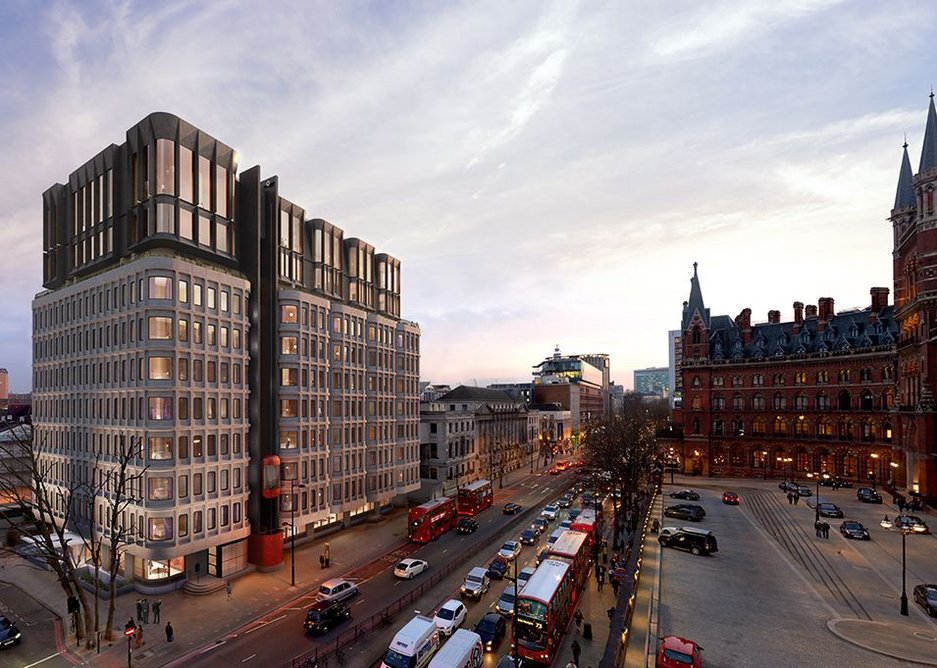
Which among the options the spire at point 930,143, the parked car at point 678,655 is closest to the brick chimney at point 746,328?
the spire at point 930,143

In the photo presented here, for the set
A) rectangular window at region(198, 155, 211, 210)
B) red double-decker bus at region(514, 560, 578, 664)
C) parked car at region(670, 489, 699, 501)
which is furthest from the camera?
parked car at region(670, 489, 699, 501)

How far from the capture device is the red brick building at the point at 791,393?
84562mm

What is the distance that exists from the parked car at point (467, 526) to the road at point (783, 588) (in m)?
20.6

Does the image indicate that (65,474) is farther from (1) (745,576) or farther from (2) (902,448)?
(2) (902,448)

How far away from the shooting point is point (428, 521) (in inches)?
2170

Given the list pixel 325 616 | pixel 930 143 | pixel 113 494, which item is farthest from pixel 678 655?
pixel 930 143

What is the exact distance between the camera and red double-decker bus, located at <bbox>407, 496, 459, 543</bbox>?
179 ft

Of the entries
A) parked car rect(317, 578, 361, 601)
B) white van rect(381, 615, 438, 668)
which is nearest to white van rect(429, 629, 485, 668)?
white van rect(381, 615, 438, 668)

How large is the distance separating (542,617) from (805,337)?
3425 inches

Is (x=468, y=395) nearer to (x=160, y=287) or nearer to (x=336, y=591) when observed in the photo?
(x=336, y=591)

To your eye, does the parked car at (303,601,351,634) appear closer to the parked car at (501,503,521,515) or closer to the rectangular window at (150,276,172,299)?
the rectangular window at (150,276,172,299)

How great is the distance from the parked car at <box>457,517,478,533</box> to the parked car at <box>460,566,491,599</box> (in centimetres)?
1806

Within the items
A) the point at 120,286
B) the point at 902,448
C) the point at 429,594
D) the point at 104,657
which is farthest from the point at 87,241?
the point at 902,448

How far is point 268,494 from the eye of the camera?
1884 inches
